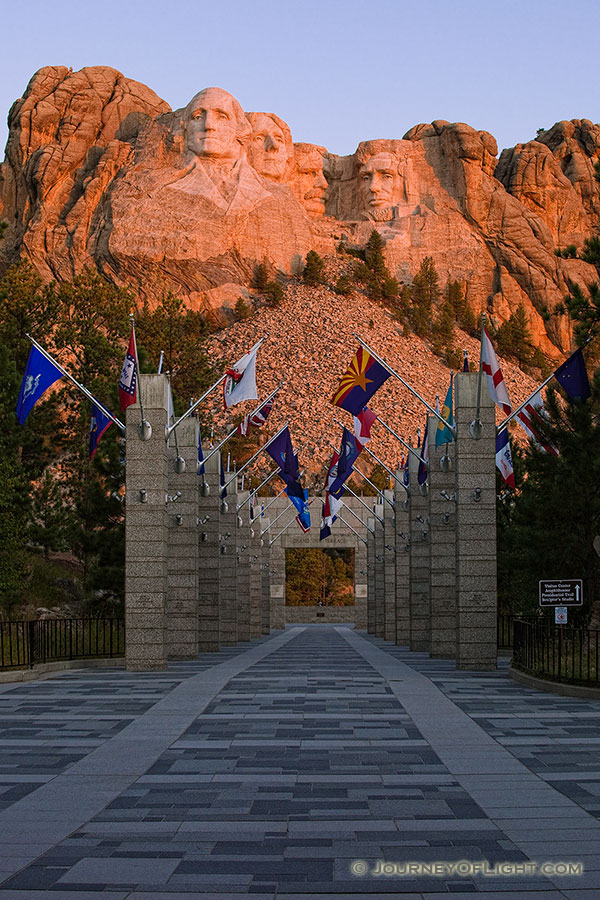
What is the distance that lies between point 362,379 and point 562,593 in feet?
26.1

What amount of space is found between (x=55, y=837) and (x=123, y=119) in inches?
5225

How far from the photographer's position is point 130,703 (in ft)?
53.0

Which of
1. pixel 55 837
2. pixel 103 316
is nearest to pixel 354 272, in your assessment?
pixel 103 316

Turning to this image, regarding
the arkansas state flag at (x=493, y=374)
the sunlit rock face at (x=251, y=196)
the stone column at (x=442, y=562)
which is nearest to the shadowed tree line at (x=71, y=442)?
the stone column at (x=442, y=562)

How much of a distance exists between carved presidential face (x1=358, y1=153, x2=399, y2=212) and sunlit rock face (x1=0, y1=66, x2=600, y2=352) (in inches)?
7.2

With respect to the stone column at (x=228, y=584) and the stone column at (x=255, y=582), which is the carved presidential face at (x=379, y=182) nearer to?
the stone column at (x=255, y=582)

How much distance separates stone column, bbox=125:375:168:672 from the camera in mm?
22812

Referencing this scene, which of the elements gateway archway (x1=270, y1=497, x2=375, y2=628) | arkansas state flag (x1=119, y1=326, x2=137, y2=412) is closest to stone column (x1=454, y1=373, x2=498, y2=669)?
arkansas state flag (x1=119, y1=326, x2=137, y2=412)

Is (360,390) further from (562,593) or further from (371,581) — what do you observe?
(371,581)

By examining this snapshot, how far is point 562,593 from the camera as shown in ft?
61.4

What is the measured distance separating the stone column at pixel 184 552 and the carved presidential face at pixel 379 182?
114 meters

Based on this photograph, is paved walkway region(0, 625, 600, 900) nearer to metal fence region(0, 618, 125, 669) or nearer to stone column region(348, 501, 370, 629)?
metal fence region(0, 618, 125, 669)

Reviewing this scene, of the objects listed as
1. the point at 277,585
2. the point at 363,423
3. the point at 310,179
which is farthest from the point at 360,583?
the point at 310,179

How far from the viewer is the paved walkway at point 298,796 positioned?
6551 millimetres
